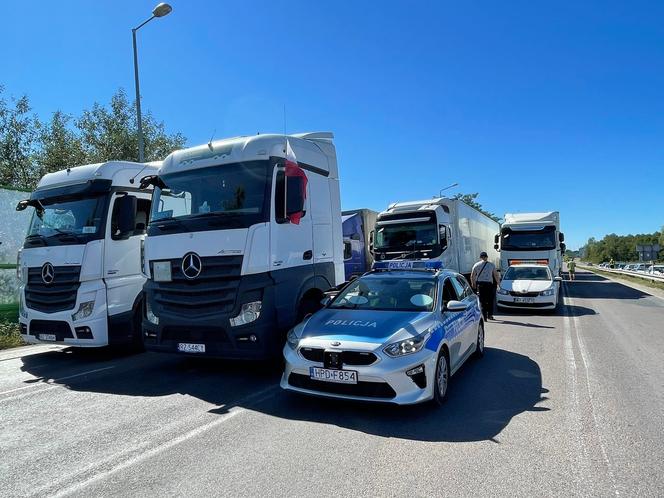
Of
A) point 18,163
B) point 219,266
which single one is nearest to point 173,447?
point 219,266

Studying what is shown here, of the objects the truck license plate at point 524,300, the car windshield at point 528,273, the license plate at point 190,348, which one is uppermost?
the car windshield at point 528,273

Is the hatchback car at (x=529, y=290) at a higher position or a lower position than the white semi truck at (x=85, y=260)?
lower

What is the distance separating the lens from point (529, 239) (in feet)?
63.9

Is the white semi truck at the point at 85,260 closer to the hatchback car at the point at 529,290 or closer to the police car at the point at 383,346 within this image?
the police car at the point at 383,346

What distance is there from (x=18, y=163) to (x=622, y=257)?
16535 cm

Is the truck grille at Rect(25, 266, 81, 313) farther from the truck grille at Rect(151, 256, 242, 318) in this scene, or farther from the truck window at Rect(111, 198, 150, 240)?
the truck grille at Rect(151, 256, 242, 318)

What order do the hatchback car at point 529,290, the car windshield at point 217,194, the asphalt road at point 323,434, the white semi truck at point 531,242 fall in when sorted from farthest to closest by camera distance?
1. the white semi truck at point 531,242
2. the hatchback car at point 529,290
3. the car windshield at point 217,194
4. the asphalt road at point 323,434

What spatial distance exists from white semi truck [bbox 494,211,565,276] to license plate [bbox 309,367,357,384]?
16.2 metres

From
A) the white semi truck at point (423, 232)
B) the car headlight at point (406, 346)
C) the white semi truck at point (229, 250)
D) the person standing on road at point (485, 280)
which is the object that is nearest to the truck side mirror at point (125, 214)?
the white semi truck at point (229, 250)

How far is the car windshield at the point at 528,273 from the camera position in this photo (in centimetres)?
1503

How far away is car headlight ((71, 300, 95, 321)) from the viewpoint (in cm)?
747

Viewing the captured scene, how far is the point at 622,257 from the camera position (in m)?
147

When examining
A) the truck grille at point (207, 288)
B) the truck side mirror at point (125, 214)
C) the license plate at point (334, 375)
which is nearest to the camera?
the license plate at point (334, 375)

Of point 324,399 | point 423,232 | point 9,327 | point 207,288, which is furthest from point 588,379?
point 9,327
